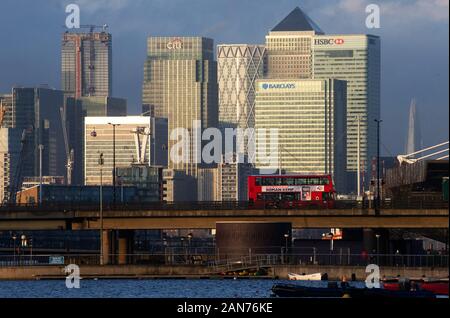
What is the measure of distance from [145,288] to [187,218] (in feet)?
129

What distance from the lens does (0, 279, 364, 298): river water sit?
11612 centimetres

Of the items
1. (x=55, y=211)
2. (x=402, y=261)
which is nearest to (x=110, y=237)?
(x=55, y=211)

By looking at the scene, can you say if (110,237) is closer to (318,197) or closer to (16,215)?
(16,215)

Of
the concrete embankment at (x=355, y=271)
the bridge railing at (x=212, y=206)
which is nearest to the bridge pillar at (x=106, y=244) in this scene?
the bridge railing at (x=212, y=206)

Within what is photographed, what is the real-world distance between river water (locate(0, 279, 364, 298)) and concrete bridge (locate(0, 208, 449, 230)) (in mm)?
16593

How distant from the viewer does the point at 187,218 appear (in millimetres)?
167750

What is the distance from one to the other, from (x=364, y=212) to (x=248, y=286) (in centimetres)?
3235

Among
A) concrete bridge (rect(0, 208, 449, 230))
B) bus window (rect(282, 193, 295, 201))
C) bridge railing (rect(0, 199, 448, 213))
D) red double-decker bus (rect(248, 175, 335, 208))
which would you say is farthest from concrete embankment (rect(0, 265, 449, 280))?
bus window (rect(282, 193, 295, 201))

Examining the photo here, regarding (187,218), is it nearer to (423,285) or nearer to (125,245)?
(125,245)

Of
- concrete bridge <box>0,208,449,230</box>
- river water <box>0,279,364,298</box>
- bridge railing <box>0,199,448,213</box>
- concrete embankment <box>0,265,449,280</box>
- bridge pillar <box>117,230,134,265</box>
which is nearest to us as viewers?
river water <box>0,279,364,298</box>

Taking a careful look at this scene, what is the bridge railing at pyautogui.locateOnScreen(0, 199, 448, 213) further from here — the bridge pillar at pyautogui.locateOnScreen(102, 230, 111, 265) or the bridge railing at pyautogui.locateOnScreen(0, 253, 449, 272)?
the bridge railing at pyautogui.locateOnScreen(0, 253, 449, 272)

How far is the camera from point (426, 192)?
196m
